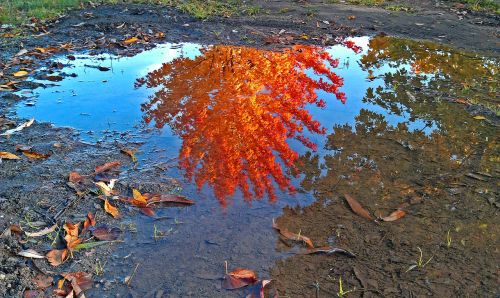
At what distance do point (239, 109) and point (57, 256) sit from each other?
2.38m

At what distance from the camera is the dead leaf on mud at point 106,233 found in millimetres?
2594

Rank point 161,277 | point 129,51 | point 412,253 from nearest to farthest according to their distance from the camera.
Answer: point 161,277 → point 412,253 → point 129,51

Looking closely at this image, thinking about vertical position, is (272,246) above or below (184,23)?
below

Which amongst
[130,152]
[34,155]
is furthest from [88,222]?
[34,155]

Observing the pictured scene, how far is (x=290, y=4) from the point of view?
32.1 feet

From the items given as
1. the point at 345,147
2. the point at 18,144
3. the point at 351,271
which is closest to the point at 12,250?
the point at 18,144

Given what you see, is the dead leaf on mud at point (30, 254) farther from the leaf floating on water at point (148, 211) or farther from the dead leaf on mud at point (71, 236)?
the leaf floating on water at point (148, 211)

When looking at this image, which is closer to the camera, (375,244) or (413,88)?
(375,244)

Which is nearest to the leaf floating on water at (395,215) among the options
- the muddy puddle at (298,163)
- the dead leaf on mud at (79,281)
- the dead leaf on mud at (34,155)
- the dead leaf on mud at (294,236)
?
the muddy puddle at (298,163)

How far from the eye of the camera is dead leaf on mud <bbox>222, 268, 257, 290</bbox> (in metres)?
2.26

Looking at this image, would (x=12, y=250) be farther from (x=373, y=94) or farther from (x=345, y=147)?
(x=373, y=94)

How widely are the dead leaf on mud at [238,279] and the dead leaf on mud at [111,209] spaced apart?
945 millimetres

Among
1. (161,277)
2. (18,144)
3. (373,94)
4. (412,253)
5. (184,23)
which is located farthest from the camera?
(184,23)

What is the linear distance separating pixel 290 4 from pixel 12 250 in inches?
343
